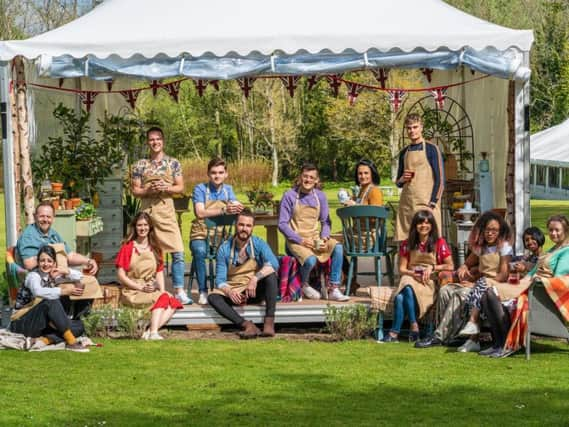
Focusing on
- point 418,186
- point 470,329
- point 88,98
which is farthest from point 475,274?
point 88,98

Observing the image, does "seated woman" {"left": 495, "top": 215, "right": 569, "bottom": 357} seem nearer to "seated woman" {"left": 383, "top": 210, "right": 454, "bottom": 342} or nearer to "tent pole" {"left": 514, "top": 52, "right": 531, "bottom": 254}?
"seated woman" {"left": 383, "top": 210, "right": 454, "bottom": 342}

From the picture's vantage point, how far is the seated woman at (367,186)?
30.8ft

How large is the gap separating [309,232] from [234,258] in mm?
733

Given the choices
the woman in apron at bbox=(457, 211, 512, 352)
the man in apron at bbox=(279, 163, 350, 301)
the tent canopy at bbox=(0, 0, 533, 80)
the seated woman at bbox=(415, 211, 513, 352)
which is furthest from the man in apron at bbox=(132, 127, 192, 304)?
the woman in apron at bbox=(457, 211, 512, 352)

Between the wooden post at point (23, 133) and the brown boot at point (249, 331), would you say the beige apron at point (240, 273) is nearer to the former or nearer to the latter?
the brown boot at point (249, 331)

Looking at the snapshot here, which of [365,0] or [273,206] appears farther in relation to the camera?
[273,206]

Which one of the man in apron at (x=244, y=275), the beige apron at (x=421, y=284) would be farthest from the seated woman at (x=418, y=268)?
the man in apron at (x=244, y=275)

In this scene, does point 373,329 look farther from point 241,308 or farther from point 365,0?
point 365,0

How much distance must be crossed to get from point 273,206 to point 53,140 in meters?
2.61

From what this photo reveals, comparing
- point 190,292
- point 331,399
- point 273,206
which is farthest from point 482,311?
point 273,206

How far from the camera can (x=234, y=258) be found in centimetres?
861

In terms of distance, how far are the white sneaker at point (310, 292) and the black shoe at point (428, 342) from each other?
4.06 ft

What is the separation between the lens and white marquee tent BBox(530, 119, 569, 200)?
3403cm

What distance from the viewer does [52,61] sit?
8.94 meters
